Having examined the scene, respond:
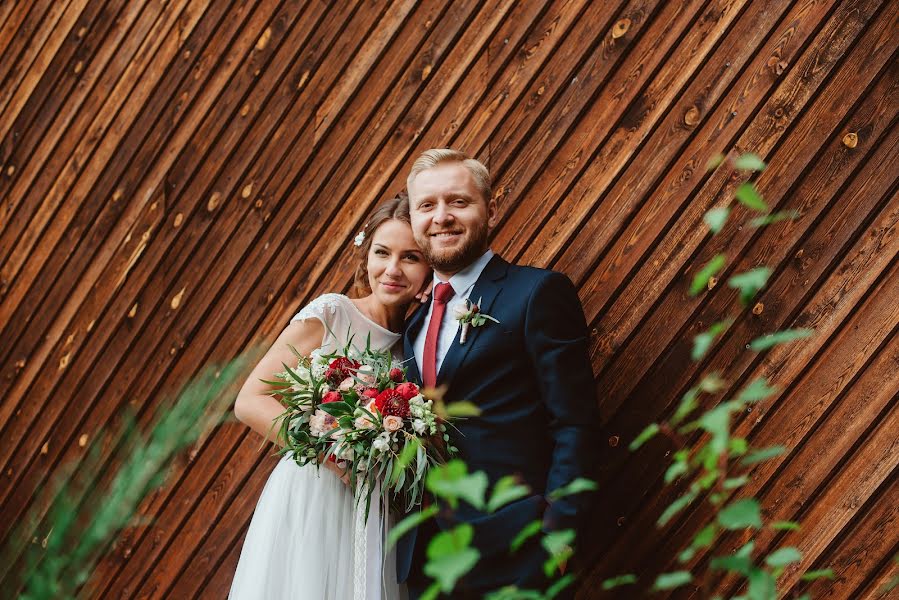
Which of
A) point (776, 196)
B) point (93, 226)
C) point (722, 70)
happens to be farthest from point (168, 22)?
point (776, 196)

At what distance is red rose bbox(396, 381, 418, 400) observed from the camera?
7.22ft

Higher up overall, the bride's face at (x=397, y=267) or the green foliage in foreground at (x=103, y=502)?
the green foliage in foreground at (x=103, y=502)

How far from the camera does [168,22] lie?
381 cm

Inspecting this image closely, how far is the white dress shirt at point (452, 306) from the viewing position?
244cm

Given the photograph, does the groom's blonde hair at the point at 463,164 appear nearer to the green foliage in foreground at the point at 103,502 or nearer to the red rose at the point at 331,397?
the red rose at the point at 331,397

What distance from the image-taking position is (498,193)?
309 centimetres

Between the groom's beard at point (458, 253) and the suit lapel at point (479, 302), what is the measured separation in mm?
52

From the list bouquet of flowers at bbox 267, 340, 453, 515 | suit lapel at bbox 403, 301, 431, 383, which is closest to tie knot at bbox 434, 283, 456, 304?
suit lapel at bbox 403, 301, 431, 383

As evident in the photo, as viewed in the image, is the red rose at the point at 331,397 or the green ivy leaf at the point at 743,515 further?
the red rose at the point at 331,397

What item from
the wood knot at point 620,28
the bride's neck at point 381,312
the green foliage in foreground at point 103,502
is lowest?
the bride's neck at point 381,312

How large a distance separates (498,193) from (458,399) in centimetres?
98

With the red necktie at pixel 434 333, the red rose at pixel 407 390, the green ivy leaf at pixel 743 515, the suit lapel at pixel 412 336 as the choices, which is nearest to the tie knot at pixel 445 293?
the red necktie at pixel 434 333

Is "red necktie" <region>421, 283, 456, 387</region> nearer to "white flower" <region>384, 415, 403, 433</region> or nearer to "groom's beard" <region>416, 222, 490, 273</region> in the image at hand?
"groom's beard" <region>416, 222, 490, 273</region>

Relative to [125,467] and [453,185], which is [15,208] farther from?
[125,467]
